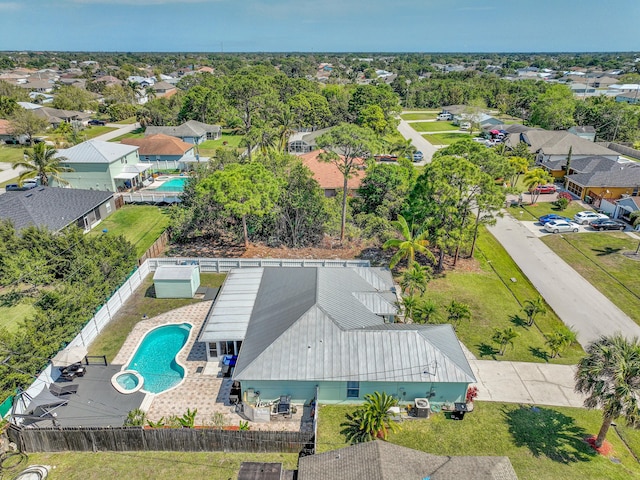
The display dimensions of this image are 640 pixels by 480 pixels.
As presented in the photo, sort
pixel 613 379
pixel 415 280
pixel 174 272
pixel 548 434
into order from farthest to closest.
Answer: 1. pixel 174 272
2. pixel 415 280
3. pixel 548 434
4. pixel 613 379

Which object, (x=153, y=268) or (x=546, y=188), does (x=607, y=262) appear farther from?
(x=153, y=268)

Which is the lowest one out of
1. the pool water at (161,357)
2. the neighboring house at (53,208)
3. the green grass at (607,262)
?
the pool water at (161,357)

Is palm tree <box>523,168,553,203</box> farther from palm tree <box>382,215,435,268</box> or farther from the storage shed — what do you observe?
the storage shed

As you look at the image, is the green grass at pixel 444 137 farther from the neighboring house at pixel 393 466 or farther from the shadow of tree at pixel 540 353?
the neighboring house at pixel 393 466

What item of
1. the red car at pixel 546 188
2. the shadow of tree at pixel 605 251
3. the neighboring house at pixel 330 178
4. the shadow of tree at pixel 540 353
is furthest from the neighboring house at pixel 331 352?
the red car at pixel 546 188

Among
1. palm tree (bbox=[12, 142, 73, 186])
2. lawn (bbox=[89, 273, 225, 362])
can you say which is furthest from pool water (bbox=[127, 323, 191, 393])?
palm tree (bbox=[12, 142, 73, 186])

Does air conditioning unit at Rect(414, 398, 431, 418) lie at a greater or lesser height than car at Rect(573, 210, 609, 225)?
lesser

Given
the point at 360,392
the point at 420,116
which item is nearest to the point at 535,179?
the point at 360,392
